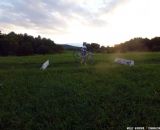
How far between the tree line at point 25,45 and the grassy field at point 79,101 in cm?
4232

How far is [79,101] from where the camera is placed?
1447cm

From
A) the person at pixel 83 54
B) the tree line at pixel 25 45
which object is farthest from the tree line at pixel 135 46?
the person at pixel 83 54

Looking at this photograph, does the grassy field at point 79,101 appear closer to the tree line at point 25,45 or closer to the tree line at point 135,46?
the tree line at point 135,46

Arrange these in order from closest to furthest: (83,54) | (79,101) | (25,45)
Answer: (79,101), (83,54), (25,45)

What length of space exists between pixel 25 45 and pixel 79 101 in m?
50.8

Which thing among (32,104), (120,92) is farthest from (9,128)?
(120,92)

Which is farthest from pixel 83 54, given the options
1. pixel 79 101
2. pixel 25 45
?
pixel 25 45

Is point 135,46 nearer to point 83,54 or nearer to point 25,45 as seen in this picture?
point 25,45

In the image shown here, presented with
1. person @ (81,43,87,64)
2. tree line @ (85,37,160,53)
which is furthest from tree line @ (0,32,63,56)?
person @ (81,43,87,64)

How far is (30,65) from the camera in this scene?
1178 inches

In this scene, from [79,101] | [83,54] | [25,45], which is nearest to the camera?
[79,101]

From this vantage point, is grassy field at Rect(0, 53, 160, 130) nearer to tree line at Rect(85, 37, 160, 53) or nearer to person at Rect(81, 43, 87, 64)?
person at Rect(81, 43, 87, 64)

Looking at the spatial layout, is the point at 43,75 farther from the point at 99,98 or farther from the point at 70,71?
the point at 99,98

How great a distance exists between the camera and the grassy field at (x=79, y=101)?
491 inches
